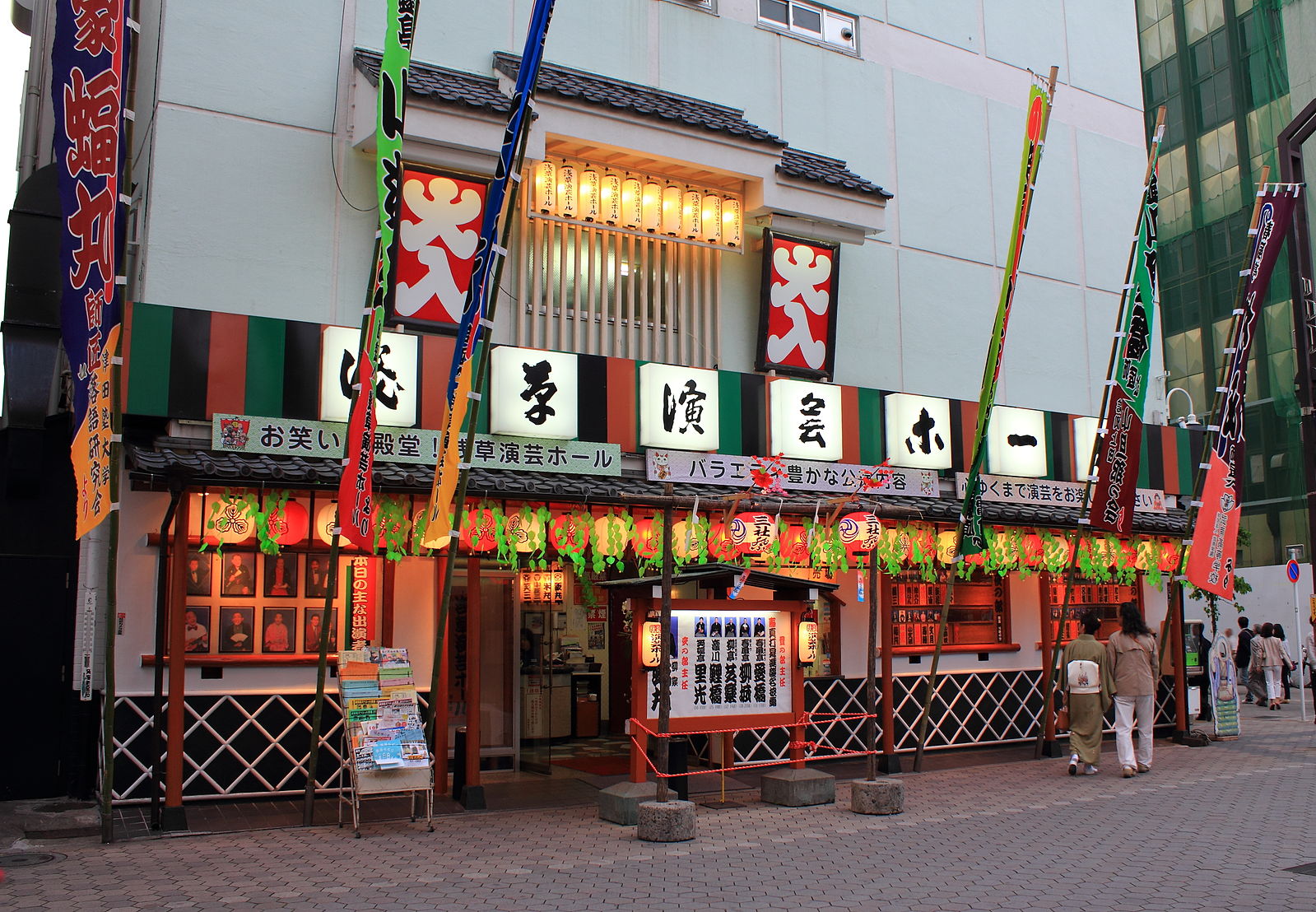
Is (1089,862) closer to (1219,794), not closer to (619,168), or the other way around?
(1219,794)

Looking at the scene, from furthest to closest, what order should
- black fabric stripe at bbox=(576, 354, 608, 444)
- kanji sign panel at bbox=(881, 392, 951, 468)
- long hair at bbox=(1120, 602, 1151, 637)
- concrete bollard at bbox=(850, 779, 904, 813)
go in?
kanji sign panel at bbox=(881, 392, 951, 468) < long hair at bbox=(1120, 602, 1151, 637) < black fabric stripe at bbox=(576, 354, 608, 444) < concrete bollard at bbox=(850, 779, 904, 813)

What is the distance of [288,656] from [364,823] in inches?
92.8

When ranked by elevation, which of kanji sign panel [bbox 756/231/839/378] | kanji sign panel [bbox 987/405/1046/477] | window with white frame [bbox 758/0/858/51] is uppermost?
window with white frame [bbox 758/0/858/51]

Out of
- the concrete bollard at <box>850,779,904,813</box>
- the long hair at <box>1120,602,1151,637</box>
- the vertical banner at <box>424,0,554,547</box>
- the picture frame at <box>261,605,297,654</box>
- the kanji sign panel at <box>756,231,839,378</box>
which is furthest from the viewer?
the kanji sign panel at <box>756,231,839,378</box>

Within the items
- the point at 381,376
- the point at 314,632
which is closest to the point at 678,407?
the point at 381,376

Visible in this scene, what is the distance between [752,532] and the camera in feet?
41.6

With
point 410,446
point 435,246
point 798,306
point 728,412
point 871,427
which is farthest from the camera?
point 798,306

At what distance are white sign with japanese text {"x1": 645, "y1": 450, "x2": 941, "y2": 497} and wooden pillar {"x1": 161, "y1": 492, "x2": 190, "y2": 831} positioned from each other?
551 centimetres

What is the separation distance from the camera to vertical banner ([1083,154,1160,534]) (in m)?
14.1

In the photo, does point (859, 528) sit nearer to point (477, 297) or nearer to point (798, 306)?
point (798, 306)

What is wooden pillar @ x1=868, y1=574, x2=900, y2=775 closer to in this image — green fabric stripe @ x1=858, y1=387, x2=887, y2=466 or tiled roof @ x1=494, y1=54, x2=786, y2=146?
green fabric stripe @ x1=858, y1=387, x2=887, y2=466

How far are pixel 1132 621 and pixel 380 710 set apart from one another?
1007 cm

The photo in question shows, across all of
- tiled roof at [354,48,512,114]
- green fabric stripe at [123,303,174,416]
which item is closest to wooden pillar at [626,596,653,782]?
green fabric stripe at [123,303,174,416]

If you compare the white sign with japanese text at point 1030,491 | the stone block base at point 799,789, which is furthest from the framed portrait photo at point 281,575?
the white sign with japanese text at point 1030,491
